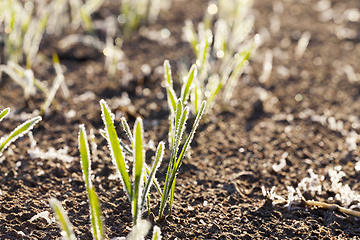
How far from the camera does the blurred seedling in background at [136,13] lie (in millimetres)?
1987

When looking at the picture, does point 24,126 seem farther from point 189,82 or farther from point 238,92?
point 238,92

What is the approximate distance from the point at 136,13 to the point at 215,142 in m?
1.14

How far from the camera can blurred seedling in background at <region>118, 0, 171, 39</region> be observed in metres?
1.99

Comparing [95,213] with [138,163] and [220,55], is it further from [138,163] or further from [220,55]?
[220,55]

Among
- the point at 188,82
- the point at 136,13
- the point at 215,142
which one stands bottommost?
the point at 215,142

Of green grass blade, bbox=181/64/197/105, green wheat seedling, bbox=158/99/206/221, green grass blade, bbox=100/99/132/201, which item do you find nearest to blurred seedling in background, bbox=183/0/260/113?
green grass blade, bbox=181/64/197/105

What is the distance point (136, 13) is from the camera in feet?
6.64

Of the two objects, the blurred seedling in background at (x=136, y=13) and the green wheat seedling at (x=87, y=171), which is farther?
the blurred seedling in background at (x=136, y=13)

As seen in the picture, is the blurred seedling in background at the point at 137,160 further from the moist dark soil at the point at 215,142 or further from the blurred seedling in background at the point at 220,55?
the blurred seedling in background at the point at 220,55

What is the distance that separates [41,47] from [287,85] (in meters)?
1.36

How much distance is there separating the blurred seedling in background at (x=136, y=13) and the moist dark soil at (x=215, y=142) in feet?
0.24

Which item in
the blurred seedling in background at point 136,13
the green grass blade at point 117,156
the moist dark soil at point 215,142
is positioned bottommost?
the moist dark soil at point 215,142

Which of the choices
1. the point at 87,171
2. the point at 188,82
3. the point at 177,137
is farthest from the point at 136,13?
the point at 87,171

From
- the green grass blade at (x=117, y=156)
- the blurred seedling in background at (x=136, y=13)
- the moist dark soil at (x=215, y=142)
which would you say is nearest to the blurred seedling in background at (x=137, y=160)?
the green grass blade at (x=117, y=156)
